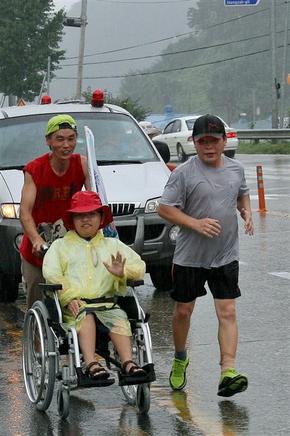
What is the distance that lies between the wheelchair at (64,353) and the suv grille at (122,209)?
12.2 feet

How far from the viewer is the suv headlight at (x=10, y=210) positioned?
1138 centimetres

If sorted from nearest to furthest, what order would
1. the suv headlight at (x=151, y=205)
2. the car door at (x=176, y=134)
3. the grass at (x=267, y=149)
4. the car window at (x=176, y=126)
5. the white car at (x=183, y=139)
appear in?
the suv headlight at (x=151, y=205)
the white car at (x=183, y=139)
the car door at (x=176, y=134)
the car window at (x=176, y=126)
the grass at (x=267, y=149)

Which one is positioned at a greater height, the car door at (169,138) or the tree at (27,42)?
the tree at (27,42)

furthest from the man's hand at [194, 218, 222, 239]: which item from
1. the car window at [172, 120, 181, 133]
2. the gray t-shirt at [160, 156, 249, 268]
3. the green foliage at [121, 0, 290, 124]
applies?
the green foliage at [121, 0, 290, 124]

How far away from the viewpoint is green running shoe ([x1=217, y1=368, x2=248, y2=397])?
747 cm

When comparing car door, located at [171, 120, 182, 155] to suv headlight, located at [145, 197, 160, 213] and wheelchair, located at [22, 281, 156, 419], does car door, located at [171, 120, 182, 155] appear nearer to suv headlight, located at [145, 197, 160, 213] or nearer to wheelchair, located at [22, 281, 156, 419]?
suv headlight, located at [145, 197, 160, 213]

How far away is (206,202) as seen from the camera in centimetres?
769

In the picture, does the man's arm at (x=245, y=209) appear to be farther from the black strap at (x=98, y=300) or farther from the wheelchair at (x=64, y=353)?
the black strap at (x=98, y=300)

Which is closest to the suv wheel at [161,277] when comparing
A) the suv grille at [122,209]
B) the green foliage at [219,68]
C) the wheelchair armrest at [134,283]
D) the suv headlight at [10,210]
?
the suv grille at [122,209]

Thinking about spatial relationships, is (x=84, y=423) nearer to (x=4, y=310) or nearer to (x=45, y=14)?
(x=4, y=310)

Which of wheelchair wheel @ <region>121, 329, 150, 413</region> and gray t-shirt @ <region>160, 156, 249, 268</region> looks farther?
gray t-shirt @ <region>160, 156, 249, 268</region>

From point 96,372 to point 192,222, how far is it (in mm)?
1116

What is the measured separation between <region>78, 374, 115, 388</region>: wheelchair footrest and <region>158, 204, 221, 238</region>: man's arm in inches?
42.1

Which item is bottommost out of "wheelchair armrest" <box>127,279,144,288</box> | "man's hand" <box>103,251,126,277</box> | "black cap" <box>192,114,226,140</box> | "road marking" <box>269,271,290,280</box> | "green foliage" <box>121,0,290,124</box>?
"road marking" <box>269,271,290,280</box>
